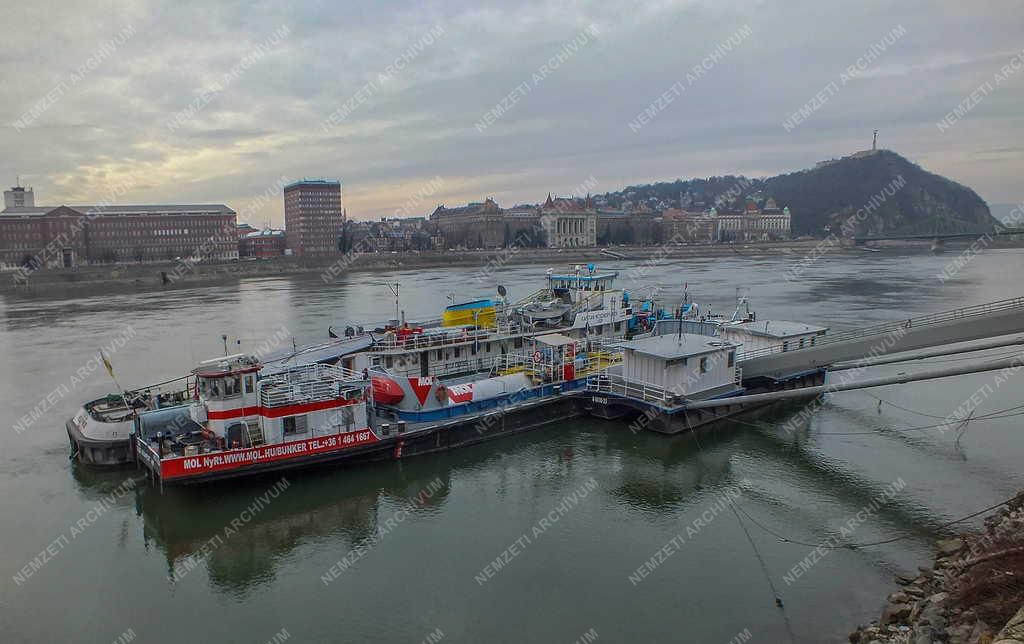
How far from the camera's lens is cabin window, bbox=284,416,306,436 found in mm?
19891

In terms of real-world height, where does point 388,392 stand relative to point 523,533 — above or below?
above

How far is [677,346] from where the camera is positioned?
25.5 metres

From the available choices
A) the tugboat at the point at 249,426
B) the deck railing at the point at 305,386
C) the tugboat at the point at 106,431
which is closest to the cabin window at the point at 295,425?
Result: the tugboat at the point at 249,426

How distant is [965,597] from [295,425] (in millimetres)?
16622

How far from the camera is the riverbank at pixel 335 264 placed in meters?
92.4

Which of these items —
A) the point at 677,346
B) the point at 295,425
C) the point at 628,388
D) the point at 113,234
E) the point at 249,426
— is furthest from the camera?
the point at 113,234

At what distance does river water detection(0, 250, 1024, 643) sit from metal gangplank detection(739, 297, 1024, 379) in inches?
93.8

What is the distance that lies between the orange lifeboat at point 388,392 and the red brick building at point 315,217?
142 m

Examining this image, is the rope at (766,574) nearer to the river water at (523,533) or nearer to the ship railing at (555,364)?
the river water at (523,533)

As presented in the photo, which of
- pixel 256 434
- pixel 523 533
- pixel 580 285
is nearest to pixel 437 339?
pixel 256 434

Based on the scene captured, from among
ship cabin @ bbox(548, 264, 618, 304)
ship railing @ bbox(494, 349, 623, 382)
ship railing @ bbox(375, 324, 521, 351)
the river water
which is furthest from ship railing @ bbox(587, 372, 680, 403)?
ship cabin @ bbox(548, 264, 618, 304)

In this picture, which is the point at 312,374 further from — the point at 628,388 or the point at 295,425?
the point at 628,388

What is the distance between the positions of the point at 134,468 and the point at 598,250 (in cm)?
14424

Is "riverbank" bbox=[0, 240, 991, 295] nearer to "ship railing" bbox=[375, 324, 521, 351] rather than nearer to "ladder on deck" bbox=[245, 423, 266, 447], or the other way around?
"ship railing" bbox=[375, 324, 521, 351]
